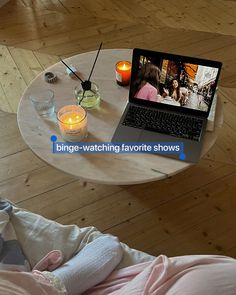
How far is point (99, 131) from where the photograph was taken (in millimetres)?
1093

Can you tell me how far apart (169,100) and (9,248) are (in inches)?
25.6

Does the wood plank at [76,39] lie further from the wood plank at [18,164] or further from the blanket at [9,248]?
the blanket at [9,248]

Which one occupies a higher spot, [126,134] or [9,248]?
[126,134]

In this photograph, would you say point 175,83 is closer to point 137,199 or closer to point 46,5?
point 137,199

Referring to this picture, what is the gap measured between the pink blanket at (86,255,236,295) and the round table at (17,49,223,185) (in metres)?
0.24

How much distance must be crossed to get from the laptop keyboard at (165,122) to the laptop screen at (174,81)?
1.3 inches

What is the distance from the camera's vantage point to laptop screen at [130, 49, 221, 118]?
1.02 metres

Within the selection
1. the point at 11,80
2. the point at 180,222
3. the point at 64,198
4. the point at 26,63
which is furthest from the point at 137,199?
the point at 26,63

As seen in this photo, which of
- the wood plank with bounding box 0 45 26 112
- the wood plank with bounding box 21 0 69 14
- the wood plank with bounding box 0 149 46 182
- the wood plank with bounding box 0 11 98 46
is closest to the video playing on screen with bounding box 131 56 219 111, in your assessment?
the wood plank with bounding box 0 149 46 182

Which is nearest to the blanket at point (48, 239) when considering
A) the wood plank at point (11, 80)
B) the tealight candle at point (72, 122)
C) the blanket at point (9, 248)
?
the blanket at point (9, 248)

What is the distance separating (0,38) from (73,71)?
1.26m

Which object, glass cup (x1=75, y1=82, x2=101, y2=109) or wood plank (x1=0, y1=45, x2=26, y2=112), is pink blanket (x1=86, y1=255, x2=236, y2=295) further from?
wood plank (x1=0, y1=45, x2=26, y2=112)

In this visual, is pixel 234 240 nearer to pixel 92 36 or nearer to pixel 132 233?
pixel 132 233

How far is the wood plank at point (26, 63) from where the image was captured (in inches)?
78.7
